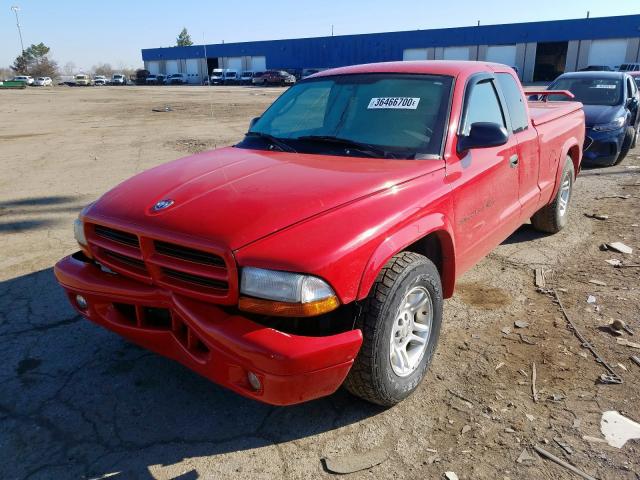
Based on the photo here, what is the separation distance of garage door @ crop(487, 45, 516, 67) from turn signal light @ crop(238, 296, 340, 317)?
2208 inches

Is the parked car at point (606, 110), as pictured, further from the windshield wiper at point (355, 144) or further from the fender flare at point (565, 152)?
the windshield wiper at point (355, 144)

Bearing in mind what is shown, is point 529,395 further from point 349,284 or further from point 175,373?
point 175,373

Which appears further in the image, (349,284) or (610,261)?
(610,261)

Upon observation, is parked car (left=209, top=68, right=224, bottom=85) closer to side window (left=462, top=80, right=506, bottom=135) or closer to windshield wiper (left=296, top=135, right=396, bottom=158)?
side window (left=462, top=80, right=506, bottom=135)

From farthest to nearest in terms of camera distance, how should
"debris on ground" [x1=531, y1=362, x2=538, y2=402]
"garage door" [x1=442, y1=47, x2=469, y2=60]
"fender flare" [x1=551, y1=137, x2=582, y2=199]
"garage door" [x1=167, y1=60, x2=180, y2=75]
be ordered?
1. "garage door" [x1=167, y1=60, x2=180, y2=75]
2. "garage door" [x1=442, y1=47, x2=469, y2=60]
3. "fender flare" [x1=551, y1=137, x2=582, y2=199]
4. "debris on ground" [x1=531, y1=362, x2=538, y2=402]

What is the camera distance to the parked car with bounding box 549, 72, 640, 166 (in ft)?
29.2

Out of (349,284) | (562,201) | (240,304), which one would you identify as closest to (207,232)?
(240,304)

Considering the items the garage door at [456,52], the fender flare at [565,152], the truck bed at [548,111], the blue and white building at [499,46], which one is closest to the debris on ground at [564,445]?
the truck bed at [548,111]

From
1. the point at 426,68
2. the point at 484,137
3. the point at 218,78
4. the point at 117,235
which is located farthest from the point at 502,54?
the point at 117,235

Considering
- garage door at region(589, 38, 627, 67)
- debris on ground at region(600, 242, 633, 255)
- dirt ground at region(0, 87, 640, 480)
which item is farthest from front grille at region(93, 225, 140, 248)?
garage door at region(589, 38, 627, 67)

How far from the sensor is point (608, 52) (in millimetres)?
47781

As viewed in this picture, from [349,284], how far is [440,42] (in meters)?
58.5

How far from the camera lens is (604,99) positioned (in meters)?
9.87

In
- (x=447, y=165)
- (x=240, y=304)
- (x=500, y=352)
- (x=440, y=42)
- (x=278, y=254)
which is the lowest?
(x=500, y=352)
